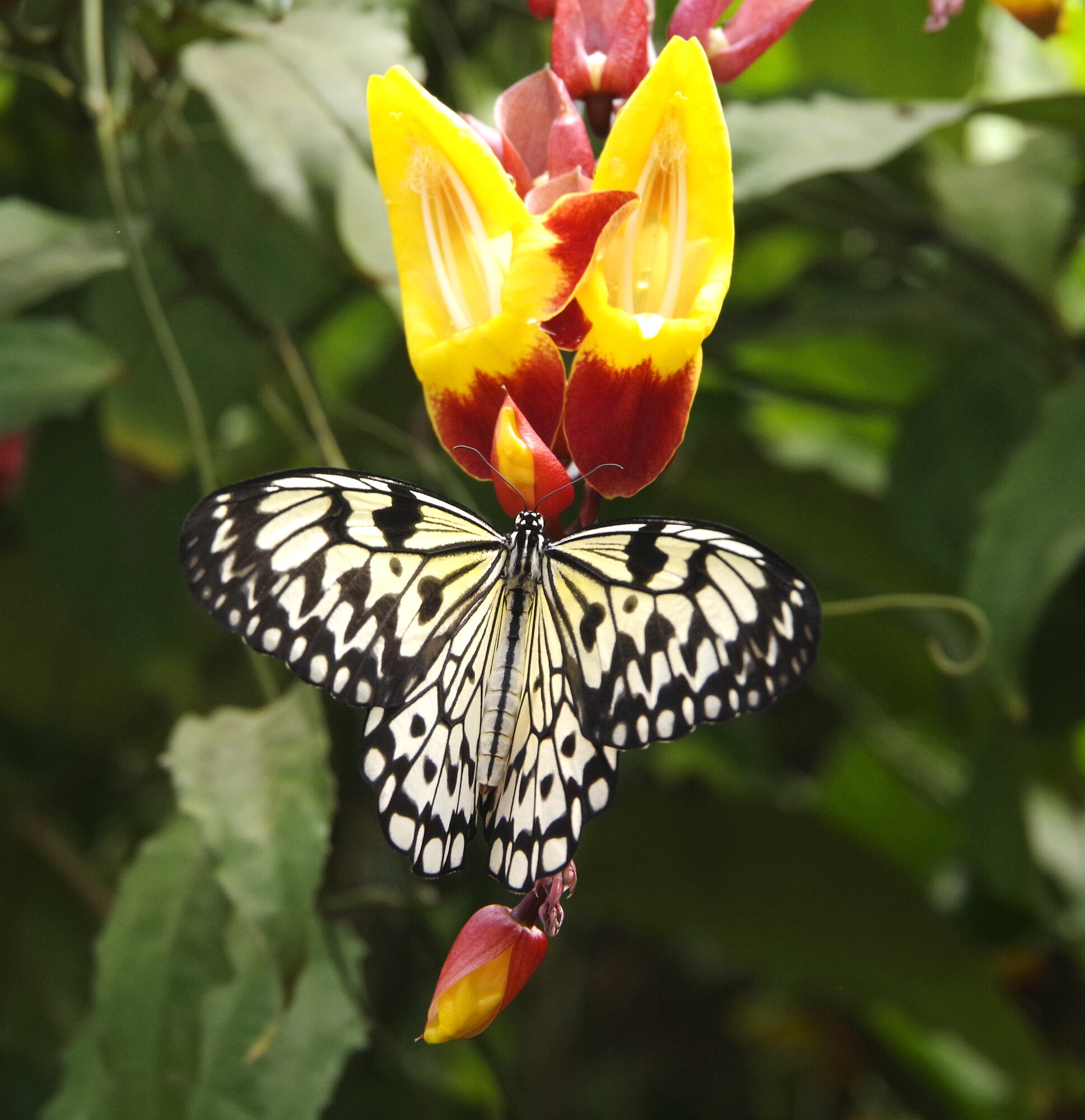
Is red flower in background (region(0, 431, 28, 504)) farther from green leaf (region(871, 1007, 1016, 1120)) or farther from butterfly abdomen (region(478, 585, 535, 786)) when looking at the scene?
green leaf (region(871, 1007, 1016, 1120))

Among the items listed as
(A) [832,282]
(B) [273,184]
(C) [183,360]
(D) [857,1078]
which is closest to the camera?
(B) [273,184]

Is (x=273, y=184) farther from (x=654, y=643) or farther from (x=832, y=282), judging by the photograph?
(x=832, y=282)

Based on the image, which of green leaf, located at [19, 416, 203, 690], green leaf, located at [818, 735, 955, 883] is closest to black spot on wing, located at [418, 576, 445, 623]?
green leaf, located at [19, 416, 203, 690]

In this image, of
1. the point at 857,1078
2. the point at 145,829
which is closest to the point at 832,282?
the point at 145,829

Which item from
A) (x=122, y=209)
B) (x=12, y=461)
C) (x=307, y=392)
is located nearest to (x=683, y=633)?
(x=307, y=392)

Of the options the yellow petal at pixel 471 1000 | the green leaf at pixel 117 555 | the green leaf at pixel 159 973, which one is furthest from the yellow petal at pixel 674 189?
the green leaf at pixel 117 555
